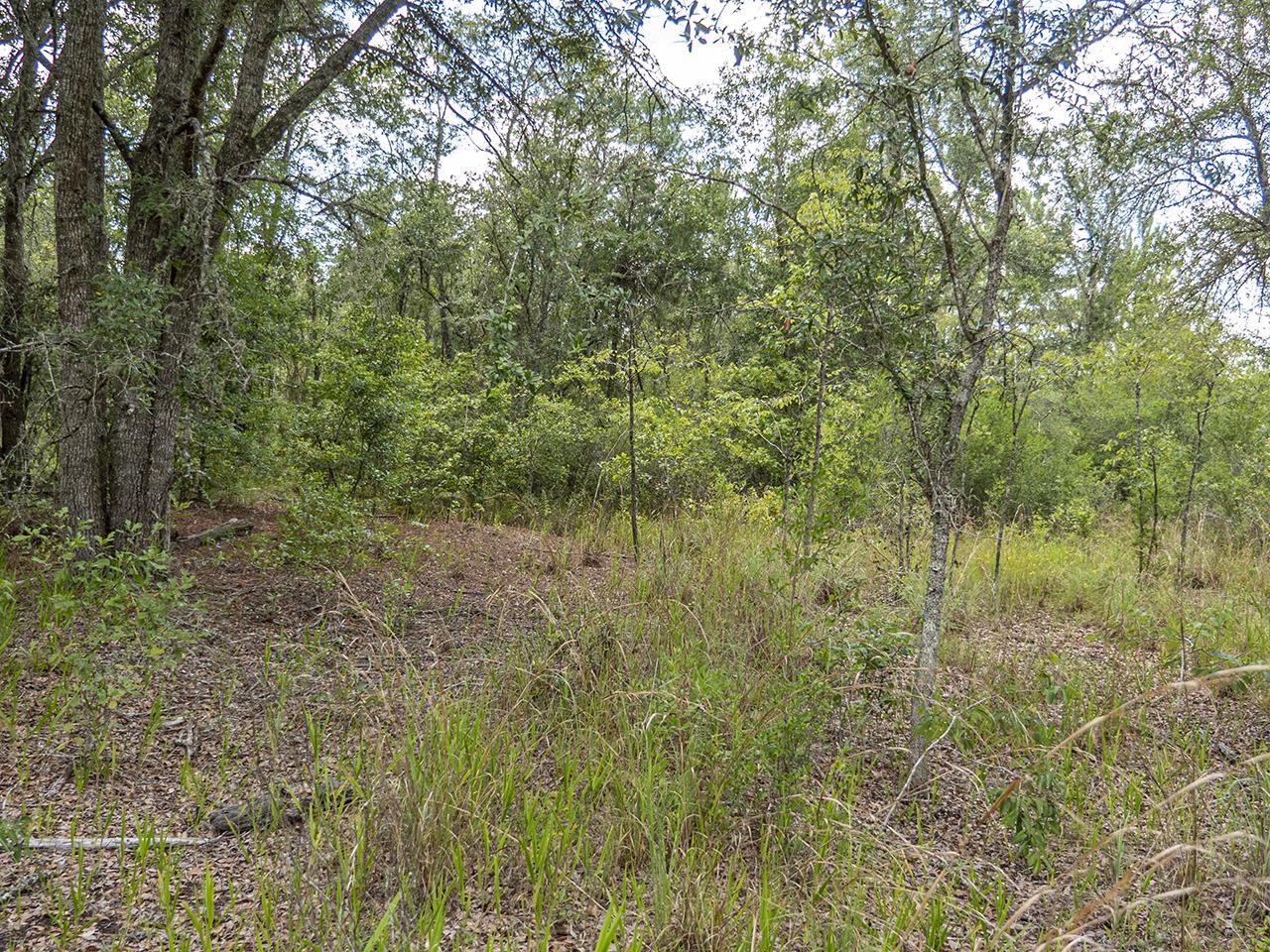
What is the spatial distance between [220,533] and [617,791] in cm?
525

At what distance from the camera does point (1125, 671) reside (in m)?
4.14

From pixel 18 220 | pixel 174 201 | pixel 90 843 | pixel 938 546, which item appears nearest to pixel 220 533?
pixel 174 201

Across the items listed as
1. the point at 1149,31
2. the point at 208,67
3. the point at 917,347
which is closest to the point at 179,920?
the point at 917,347

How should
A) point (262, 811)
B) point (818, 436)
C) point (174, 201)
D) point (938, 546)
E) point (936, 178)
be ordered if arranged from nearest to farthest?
point (262, 811), point (938, 546), point (936, 178), point (818, 436), point (174, 201)

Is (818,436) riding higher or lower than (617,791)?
higher

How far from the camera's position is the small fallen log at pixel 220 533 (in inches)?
232

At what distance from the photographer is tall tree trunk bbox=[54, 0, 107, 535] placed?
4.43 m

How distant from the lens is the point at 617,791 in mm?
2479

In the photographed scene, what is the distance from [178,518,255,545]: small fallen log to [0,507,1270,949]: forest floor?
1.73m

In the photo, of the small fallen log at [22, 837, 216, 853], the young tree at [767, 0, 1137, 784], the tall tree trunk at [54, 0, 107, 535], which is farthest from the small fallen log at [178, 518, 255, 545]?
the young tree at [767, 0, 1137, 784]

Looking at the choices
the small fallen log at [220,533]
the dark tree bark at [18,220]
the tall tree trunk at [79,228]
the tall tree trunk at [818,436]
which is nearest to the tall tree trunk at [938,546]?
the tall tree trunk at [818,436]

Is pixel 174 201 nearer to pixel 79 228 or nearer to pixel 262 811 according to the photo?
pixel 79 228

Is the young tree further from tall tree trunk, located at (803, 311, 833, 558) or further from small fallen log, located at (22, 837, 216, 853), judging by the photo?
small fallen log, located at (22, 837, 216, 853)

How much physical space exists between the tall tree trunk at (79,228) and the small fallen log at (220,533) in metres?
1.17
